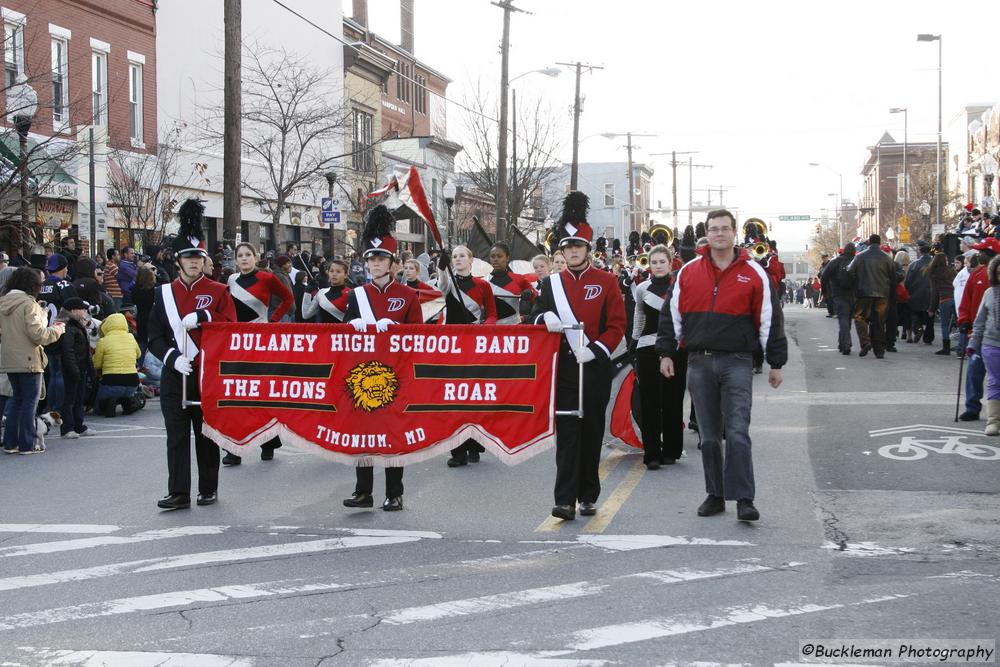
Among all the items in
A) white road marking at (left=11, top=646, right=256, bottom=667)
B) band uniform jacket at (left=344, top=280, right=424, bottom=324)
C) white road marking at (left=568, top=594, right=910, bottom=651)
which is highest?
band uniform jacket at (left=344, top=280, right=424, bottom=324)

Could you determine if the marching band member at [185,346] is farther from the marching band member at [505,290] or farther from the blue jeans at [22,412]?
the blue jeans at [22,412]

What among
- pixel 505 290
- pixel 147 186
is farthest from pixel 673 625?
pixel 147 186

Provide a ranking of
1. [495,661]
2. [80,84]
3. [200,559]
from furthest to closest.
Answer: [80,84] < [200,559] < [495,661]

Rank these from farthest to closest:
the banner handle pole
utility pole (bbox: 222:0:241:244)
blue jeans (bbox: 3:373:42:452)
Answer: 1. utility pole (bbox: 222:0:241:244)
2. blue jeans (bbox: 3:373:42:452)
3. the banner handle pole

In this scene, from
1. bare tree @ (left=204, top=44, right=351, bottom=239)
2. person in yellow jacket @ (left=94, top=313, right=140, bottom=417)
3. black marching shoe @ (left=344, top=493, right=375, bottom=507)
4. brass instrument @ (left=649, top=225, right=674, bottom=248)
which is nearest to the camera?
black marching shoe @ (left=344, top=493, right=375, bottom=507)

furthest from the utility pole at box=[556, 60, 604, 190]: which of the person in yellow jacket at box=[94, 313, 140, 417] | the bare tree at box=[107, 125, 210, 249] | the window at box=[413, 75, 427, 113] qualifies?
the person in yellow jacket at box=[94, 313, 140, 417]

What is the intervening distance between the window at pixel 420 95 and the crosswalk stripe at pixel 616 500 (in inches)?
1789

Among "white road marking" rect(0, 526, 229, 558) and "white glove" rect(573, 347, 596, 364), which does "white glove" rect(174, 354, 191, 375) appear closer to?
"white road marking" rect(0, 526, 229, 558)

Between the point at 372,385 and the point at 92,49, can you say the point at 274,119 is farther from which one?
the point at 372,385

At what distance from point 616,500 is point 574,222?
2082 mm

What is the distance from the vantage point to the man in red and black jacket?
26.2 ft

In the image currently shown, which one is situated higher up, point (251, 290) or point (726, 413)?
point (251, 290)

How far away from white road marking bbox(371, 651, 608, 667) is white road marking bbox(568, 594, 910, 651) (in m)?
0.18

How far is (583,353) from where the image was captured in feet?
26.9
